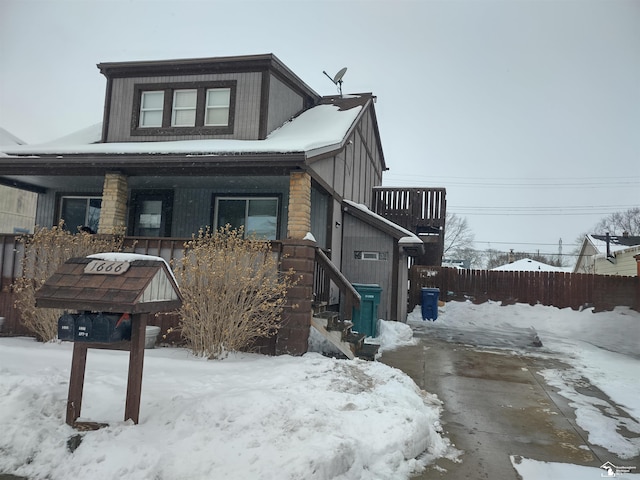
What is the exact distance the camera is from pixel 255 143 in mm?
8445

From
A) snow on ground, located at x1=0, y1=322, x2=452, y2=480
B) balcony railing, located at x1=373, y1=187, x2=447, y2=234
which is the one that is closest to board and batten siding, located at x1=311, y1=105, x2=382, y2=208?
balcony railing, located at x1=373, y1=187, x2=447, y2=234

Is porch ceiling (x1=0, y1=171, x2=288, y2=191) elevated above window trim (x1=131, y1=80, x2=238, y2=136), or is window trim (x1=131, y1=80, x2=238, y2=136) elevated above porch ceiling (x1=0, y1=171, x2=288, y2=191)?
window trim (x1=131, y1=80, x2=238, y2=136)

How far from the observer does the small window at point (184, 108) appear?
10.4 meters

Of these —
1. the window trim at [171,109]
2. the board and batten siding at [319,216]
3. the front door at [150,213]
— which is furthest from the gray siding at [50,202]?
the board and batten siding at [319,216]

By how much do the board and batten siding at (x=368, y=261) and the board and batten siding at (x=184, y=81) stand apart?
12.4 ft

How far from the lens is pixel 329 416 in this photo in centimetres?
392

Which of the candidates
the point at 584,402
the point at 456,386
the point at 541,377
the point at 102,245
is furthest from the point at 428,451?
the point at 102,245

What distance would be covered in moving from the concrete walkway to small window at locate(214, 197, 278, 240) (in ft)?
13.9

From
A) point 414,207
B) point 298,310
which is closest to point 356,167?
point 414,207

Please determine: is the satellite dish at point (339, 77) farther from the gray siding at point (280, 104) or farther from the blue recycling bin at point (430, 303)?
the blue recycling bin at point (430, 303)

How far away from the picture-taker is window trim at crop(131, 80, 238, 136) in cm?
1015

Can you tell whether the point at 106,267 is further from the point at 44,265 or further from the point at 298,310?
the point at 44,265

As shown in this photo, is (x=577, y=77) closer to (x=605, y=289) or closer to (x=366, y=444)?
(x=605, y=289)

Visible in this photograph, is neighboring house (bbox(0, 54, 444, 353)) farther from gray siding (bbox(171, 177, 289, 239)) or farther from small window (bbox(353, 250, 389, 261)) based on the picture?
small window (bbox(353, 250, 389, 261))
